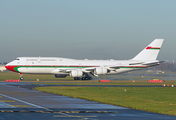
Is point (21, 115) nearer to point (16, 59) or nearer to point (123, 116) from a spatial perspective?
point (123, 116)

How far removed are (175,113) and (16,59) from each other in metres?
60.4

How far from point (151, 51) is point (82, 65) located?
61.8 feet

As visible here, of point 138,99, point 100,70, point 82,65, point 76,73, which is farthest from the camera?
point 82,65

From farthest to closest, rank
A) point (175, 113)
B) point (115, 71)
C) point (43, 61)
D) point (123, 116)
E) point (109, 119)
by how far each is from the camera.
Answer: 1. point (115, 71)
2. point (43, 61)
3. point (175, 113)
4. point (123, 116)
5. point (109, 119)

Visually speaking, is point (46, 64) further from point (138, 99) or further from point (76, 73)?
point (138, 99)

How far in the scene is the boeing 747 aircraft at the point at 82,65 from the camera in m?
78.4

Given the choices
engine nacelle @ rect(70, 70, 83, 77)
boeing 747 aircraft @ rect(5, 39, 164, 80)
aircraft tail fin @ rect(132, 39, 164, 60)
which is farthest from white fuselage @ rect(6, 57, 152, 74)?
aircraft tail fin @ rect(132, 39, 164, 60)

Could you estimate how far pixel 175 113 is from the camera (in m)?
23.8

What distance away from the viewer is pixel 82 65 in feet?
269

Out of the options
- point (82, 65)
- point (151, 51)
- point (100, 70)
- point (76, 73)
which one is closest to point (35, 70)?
point (76, 73)

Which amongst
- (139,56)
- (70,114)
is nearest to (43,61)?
(139,56)

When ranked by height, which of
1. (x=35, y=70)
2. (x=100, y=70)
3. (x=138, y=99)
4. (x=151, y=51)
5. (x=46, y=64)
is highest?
(x=151, y=51)

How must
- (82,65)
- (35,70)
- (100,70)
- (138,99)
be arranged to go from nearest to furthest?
(138,99) → (35,70) → (100,70) → (82,65)

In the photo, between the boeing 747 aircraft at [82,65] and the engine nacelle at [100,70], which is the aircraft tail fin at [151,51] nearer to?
the boeing 747 aircraft at [82,65]
